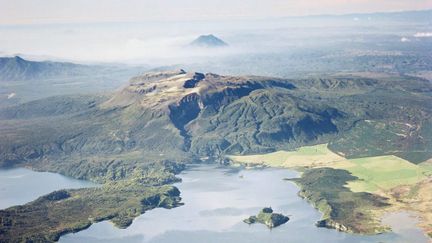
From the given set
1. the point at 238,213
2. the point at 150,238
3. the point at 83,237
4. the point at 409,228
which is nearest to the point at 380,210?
the point at 409,228

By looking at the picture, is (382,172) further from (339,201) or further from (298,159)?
(298,159)

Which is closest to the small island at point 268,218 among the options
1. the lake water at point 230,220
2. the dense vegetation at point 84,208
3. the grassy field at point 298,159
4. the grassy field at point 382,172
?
the lake water at point 230,220

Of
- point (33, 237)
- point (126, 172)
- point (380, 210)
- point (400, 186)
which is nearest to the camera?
point (33, 237)

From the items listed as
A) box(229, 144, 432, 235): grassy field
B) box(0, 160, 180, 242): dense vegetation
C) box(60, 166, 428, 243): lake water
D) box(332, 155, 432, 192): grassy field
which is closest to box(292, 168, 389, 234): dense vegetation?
box(229, 144, 432, 235): grassy field

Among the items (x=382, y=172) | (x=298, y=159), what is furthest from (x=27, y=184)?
(x=382, y=172)

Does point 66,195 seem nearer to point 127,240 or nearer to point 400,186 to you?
point 127,240

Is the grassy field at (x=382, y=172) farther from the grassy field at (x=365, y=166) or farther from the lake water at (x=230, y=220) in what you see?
the lake water at (x=230, y=220)

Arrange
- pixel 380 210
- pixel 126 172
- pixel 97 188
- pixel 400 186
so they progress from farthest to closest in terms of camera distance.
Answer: pixel 126 172, pixel 97 188, pixel 400 186, pixel 380 210
